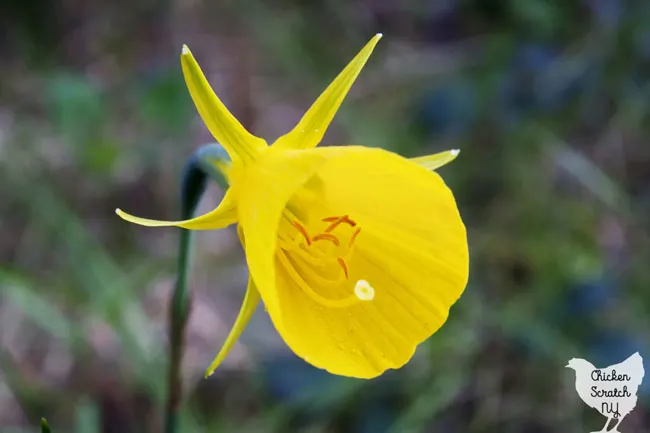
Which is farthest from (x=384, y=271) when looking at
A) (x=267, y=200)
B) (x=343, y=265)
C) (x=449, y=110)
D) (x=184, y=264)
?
(x=449, y=110)

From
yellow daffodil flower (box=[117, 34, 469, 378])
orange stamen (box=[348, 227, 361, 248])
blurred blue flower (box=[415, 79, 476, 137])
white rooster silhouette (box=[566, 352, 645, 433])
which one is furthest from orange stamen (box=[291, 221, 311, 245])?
blurred blue flower (box=[415, 79, 476, 137])

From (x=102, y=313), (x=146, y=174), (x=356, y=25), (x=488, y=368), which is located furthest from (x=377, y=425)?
(x=356, y=25)

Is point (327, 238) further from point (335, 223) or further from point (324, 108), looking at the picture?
point (324, 108)

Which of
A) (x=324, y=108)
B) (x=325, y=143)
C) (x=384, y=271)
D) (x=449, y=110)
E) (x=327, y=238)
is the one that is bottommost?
(x=325, y=143)

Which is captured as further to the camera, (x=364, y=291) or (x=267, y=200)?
(x=364, y=291)

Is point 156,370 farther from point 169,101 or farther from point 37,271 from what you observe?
point 169,101

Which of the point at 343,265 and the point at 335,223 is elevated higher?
the point at 335,223

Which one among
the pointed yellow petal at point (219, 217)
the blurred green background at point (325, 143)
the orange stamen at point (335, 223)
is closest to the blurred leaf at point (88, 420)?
the blurred green background at point (325, 143)

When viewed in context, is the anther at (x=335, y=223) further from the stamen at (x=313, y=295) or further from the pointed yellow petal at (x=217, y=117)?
the pointed yellow petal at (x=217, y=117)
